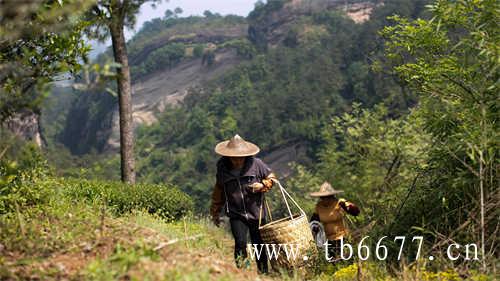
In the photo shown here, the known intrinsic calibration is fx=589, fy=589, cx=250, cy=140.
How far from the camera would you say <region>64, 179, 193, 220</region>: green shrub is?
31.1 ft

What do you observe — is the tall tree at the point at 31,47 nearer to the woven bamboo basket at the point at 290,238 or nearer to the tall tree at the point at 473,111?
the woven bamboo basket at the point at 290,238

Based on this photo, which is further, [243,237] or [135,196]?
[135,196]

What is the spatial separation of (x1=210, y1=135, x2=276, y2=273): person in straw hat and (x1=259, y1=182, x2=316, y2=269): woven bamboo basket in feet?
1.14

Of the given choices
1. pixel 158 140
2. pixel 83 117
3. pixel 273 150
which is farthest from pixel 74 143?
pixel 273 150

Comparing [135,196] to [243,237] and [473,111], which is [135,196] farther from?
[473,111]

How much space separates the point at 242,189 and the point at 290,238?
2.84 feet

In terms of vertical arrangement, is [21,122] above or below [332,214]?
above

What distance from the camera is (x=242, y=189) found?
695 centimetres

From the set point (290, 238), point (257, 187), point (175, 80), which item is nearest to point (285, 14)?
point (175, 80)

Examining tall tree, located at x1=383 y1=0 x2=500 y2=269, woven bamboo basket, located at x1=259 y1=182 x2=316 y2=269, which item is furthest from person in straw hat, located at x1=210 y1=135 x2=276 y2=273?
tall tree, located at x1=383 y1=0 x2=500 y2=269

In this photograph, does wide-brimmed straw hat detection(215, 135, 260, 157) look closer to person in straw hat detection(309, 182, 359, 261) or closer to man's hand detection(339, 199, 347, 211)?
person in straw hat detection(309, 182, 359, 261)

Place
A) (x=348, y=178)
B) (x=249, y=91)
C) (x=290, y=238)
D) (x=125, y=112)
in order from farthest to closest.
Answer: (x=249, y=91), (x=348, y=178), (x=125, y=112), (x=290, y=238)

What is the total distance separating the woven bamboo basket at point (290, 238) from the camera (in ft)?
21.3

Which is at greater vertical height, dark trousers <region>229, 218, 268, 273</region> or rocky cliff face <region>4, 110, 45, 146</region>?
rocky cliff face <region>4, 110, 45, 146</region>
